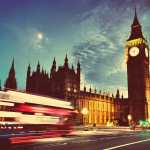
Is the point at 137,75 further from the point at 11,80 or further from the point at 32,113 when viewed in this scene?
the point at 32,113

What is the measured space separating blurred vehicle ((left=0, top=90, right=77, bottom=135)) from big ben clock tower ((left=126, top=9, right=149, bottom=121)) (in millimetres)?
73633

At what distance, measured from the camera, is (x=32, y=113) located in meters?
16.8

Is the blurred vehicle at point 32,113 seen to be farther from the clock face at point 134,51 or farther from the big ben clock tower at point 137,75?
the clock face at point 134,51

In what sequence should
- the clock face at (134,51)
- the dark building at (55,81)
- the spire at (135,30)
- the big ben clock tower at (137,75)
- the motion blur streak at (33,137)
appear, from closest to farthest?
the motion blur streak at (33,137), the dark building at (55,81), the big ben clock tower at (137,75), the clock face at (134,51), the spire at (135,30)

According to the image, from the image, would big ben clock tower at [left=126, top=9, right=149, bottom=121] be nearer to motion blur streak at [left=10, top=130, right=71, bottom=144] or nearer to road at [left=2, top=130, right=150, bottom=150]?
road at [left=2, top=130, right=150, bottom=150]

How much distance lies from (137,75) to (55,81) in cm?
2781

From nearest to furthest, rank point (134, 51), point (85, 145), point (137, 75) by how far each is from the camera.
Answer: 1. point (85, 145)
2. point (137, 75)
3. point (134, 51)

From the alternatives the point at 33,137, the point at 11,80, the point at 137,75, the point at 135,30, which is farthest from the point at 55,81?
the point at 33,137

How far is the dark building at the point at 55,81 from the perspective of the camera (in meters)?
87.3

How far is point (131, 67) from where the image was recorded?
Result: 9788cm

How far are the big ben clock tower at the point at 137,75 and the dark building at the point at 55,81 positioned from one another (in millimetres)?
18704

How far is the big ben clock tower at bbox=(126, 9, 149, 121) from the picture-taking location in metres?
92.8

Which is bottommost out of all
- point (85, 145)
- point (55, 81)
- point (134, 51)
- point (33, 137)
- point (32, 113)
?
point (85, 145)

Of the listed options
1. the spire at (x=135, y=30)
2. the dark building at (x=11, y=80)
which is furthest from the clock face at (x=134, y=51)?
the dark building at (x=11, y=80)
